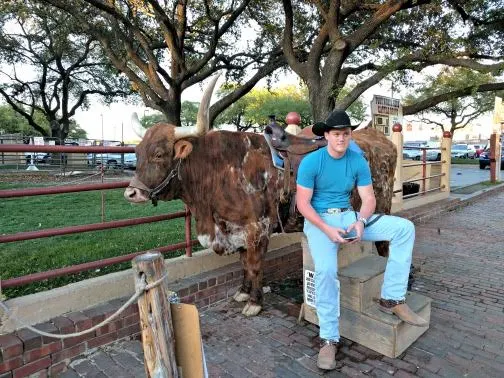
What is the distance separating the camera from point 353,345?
11.0 feet

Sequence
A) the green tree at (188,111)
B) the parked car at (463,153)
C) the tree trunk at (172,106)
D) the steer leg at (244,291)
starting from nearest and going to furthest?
the steer leg at (244,291), the tree trunk at (172,106), the parked car at (463,153), the green tree at (188,111)

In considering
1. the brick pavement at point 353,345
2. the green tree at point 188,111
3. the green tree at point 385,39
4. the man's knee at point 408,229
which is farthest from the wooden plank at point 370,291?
the green tree at point 188,111

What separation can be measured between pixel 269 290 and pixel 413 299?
1616mm

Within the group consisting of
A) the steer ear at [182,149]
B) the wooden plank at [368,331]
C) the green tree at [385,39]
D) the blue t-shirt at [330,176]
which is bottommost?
the wooden plank at [368,331]

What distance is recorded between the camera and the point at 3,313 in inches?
117

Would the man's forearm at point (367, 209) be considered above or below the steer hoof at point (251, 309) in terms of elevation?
above

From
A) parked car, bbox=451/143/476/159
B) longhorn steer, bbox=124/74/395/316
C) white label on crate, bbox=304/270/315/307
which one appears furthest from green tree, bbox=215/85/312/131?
white label on crate, bbox=304/270/315/307

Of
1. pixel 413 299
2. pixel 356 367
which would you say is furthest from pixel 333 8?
pixel 356 367

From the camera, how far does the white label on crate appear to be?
3633 millimetres

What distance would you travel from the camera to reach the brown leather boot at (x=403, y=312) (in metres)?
3.10

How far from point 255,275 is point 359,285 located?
110cm

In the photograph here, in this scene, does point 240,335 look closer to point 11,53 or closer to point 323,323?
point 323,323

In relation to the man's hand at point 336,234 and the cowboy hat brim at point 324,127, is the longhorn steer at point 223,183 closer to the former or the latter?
the cowboy hat brim at point 324,127

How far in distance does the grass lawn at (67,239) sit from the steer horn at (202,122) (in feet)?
6.07
